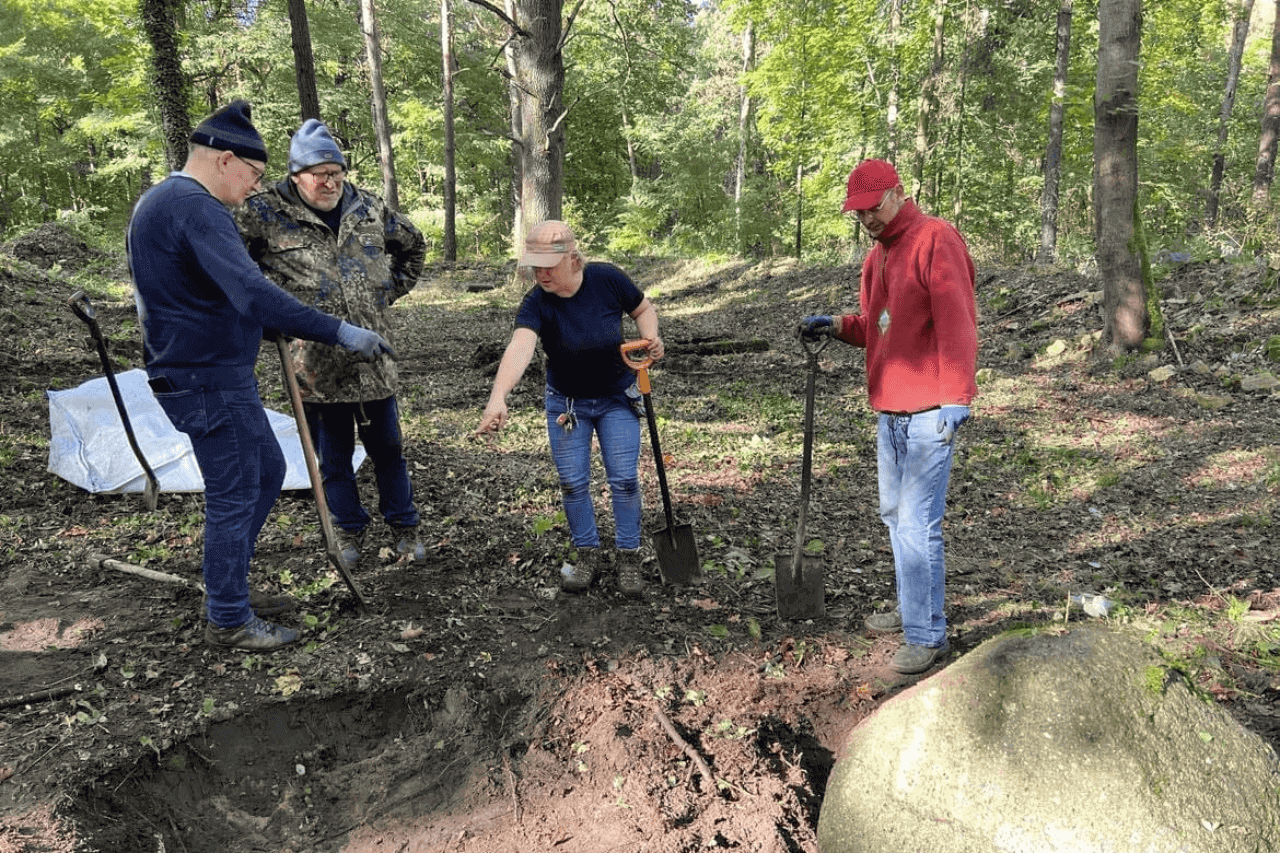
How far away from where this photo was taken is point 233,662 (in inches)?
136

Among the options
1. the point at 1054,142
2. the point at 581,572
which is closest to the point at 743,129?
the point at 1054,142

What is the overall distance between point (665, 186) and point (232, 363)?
88.0 ft

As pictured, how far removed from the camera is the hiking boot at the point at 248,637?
3.49m

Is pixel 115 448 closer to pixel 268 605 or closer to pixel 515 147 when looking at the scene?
pixel 268 605

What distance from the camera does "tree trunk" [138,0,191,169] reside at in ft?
30.8

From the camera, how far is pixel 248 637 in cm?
350

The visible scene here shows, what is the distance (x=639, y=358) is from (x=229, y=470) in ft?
6.48

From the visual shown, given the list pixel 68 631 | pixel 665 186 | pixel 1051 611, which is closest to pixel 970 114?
pixel 665 186

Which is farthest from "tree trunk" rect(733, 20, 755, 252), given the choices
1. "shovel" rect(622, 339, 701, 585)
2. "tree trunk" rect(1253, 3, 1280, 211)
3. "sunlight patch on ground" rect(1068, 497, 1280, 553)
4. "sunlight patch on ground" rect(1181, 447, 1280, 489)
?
"shovel" rect(622, 339, 701, 585)

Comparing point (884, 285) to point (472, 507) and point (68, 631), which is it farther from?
point (68, 631)

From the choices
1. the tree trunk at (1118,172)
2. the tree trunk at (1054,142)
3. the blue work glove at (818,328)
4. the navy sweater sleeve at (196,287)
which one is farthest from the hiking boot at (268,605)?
the tree trunk at (1054,142)

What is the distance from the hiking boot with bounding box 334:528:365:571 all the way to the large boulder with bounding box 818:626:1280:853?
2.90 meters

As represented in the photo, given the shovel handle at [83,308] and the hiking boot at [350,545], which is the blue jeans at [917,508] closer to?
the hiking boot at [350,545]

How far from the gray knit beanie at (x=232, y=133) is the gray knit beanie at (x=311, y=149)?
43 centimetres
